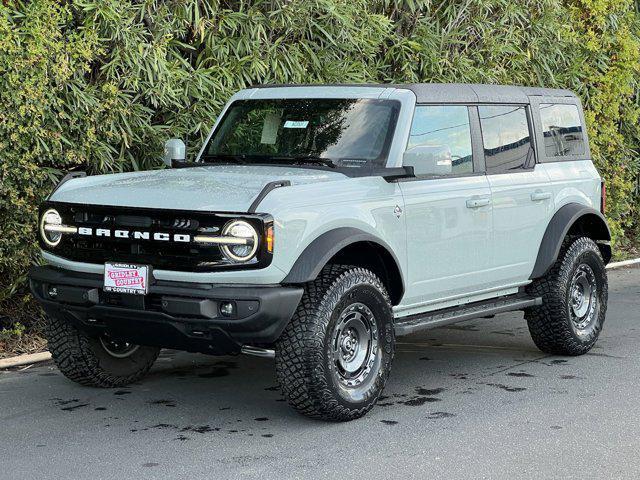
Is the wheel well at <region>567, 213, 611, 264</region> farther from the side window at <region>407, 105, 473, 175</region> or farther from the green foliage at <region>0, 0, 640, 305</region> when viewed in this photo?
the green foliage at <region>0, 0, 640, 305</region>

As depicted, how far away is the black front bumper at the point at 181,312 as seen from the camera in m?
5.87

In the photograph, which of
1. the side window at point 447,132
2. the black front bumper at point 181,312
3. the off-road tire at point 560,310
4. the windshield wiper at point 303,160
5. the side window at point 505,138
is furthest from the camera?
the off-road tire at point 560,310

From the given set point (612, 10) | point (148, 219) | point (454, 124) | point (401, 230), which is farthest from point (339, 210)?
point (612, 10)

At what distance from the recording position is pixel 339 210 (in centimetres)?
631

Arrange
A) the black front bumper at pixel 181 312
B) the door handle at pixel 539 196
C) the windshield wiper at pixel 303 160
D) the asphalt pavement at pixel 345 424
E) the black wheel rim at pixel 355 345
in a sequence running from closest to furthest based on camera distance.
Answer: the asphalt pavement at pixel 345 424
the black front bumper at pixel 181 312
the black wheel rim at pixel 355 345
the windshield wiper at pixel 303 160
the door handle at pixel 539 196

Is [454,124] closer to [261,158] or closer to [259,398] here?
[261,158]

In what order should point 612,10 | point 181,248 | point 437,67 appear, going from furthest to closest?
point 612,10
point 437,67
point 181,248

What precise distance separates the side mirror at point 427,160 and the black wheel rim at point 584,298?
1868mm

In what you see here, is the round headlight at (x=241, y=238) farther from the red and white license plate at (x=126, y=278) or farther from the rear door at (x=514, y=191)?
the rear door at (x=514, y=191)

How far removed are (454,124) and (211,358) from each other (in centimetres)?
236

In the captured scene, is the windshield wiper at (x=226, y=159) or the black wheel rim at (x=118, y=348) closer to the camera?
the black wheel rim at (x=118, y=348)

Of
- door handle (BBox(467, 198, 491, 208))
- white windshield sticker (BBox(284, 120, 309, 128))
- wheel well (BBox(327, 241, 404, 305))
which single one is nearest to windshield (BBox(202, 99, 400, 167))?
white windshield sticker (BBox(284, 120, 309, 128))

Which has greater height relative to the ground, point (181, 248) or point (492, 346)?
point (181, 248)

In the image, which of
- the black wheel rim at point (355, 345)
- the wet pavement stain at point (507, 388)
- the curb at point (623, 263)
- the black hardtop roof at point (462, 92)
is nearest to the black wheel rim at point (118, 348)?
the black wheel rim at point (355, 345)
